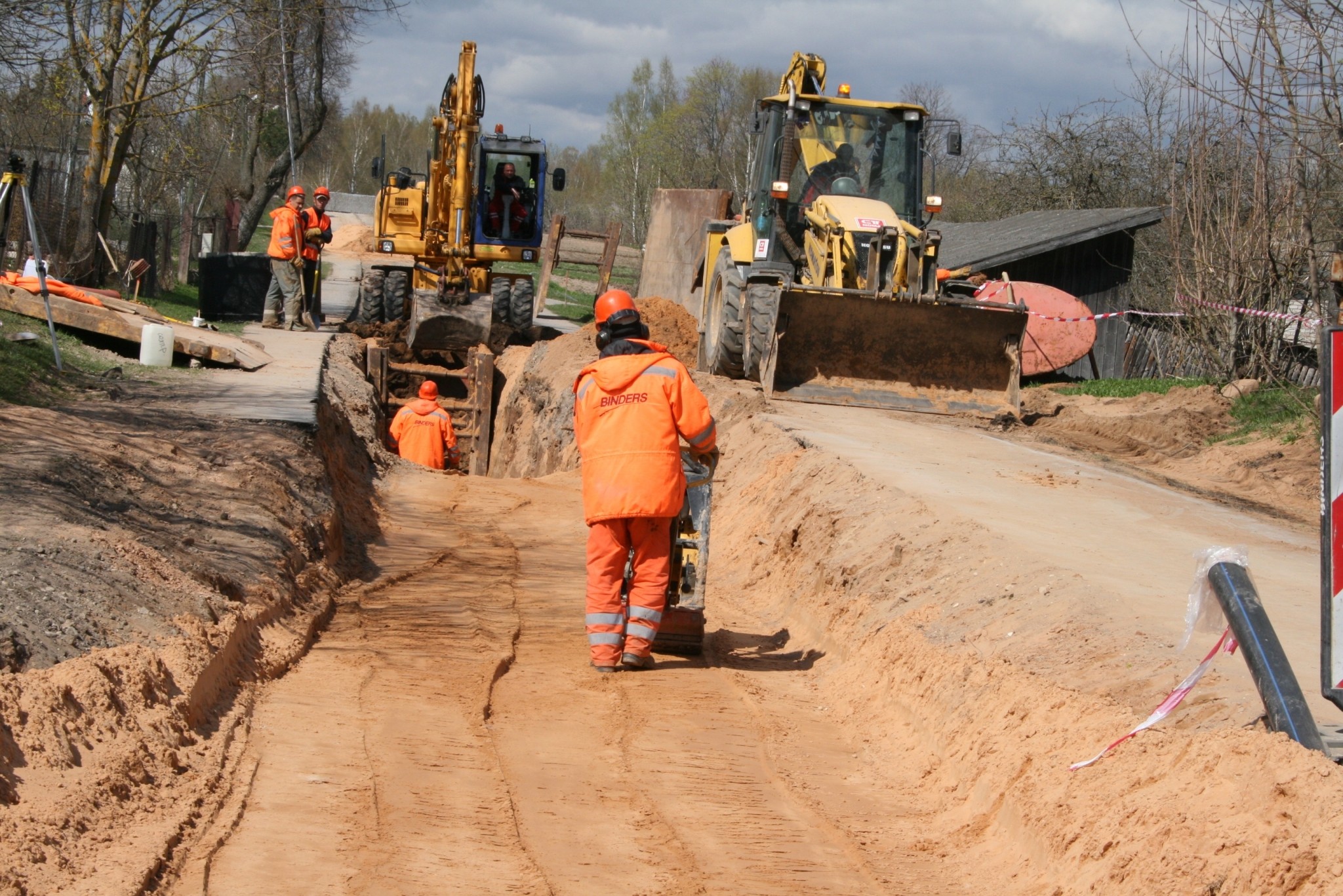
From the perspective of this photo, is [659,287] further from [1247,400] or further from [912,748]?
[912,748]

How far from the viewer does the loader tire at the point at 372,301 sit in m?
21.5

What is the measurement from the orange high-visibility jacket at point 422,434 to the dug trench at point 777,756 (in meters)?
6.95

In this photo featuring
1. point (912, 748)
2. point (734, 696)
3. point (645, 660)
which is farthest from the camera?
point (645, 660)

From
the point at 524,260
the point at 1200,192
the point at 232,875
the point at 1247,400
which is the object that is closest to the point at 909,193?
the point at 1200,192

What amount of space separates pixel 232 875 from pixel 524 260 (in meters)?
16.5

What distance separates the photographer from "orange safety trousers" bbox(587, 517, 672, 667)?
674 cm

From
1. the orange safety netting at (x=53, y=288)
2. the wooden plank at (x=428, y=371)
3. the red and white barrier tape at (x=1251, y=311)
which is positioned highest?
the red and white barrier tape at (x=1251, y=311)

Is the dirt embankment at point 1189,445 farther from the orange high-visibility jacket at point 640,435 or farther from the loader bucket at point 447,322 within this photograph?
the loader bucket at point 447,322

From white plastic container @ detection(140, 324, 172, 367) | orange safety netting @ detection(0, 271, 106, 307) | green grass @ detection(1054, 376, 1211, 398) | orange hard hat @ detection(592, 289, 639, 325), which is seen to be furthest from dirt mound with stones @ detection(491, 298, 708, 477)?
orange hard hat @ detection(592, 289, 639, 325)

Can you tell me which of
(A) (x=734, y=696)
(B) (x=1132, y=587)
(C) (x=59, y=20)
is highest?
(C) (x=59, y=20)

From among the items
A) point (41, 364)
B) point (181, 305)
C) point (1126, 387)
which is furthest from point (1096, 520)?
point (181, 305)

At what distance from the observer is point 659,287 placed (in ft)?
92.6

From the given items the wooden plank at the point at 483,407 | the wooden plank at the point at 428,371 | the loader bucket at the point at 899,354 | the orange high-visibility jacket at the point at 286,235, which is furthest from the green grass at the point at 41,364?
the loader bucket at the point at 899,354

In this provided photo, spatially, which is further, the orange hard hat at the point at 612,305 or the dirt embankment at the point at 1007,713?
the orange hard hat at the point at 612,305
